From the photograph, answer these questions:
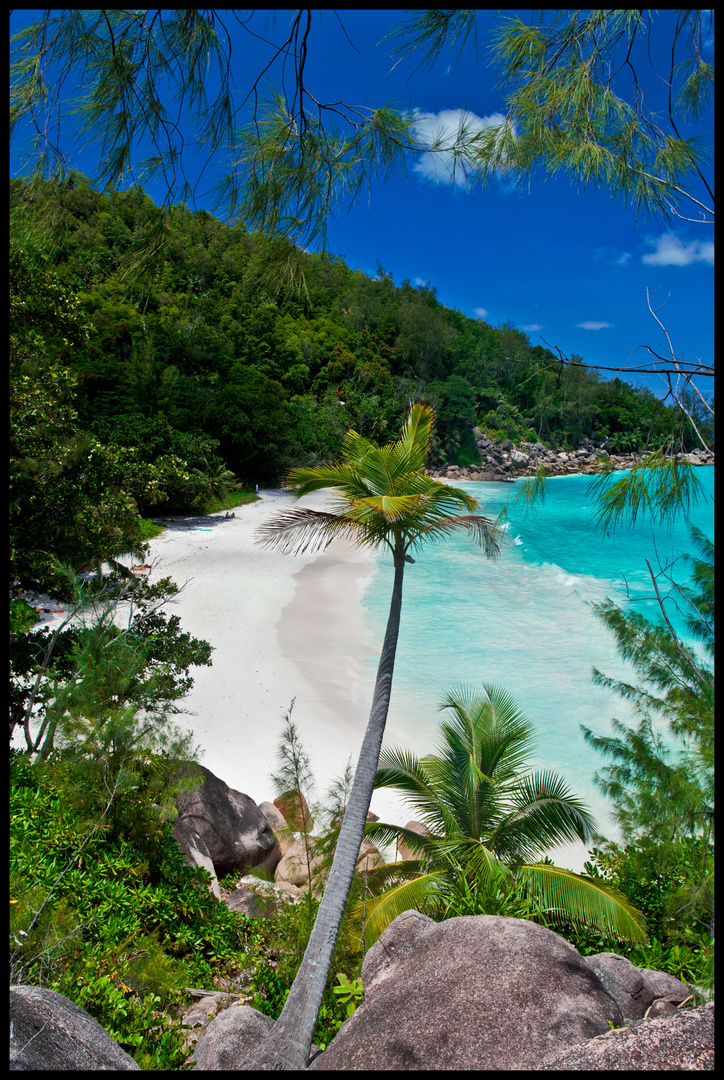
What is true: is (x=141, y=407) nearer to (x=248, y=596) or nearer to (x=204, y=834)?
(x=248, y=596)

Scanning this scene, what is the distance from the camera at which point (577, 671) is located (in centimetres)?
1706

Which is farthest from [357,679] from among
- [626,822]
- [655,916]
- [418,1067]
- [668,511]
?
[668,511]

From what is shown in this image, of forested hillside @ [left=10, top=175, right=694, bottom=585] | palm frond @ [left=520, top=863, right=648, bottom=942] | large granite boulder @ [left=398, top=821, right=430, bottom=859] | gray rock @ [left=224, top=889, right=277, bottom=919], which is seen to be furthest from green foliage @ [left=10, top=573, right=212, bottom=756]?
palm frond @ [left=520, top=863, right=648, bottom=942]

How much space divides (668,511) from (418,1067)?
3.02 m

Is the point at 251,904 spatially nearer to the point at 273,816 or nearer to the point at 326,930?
the point at 273,816

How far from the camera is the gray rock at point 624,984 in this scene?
4221 millimetres

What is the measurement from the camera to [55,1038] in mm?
2598

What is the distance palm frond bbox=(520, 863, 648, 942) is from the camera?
5.57 m

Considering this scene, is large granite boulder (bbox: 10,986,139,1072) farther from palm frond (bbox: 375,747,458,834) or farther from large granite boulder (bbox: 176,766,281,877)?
large granite boulder (bbox: 176,766,281,877)

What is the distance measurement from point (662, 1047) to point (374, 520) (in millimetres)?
4894

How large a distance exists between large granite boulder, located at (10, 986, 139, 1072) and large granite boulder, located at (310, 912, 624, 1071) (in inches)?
48.3

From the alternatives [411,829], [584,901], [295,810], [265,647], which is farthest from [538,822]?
[265,647]

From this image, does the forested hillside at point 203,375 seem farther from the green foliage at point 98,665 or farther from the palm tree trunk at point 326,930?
the palm tree trunk at point 326,930

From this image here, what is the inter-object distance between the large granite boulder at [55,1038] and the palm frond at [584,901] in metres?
4.27
